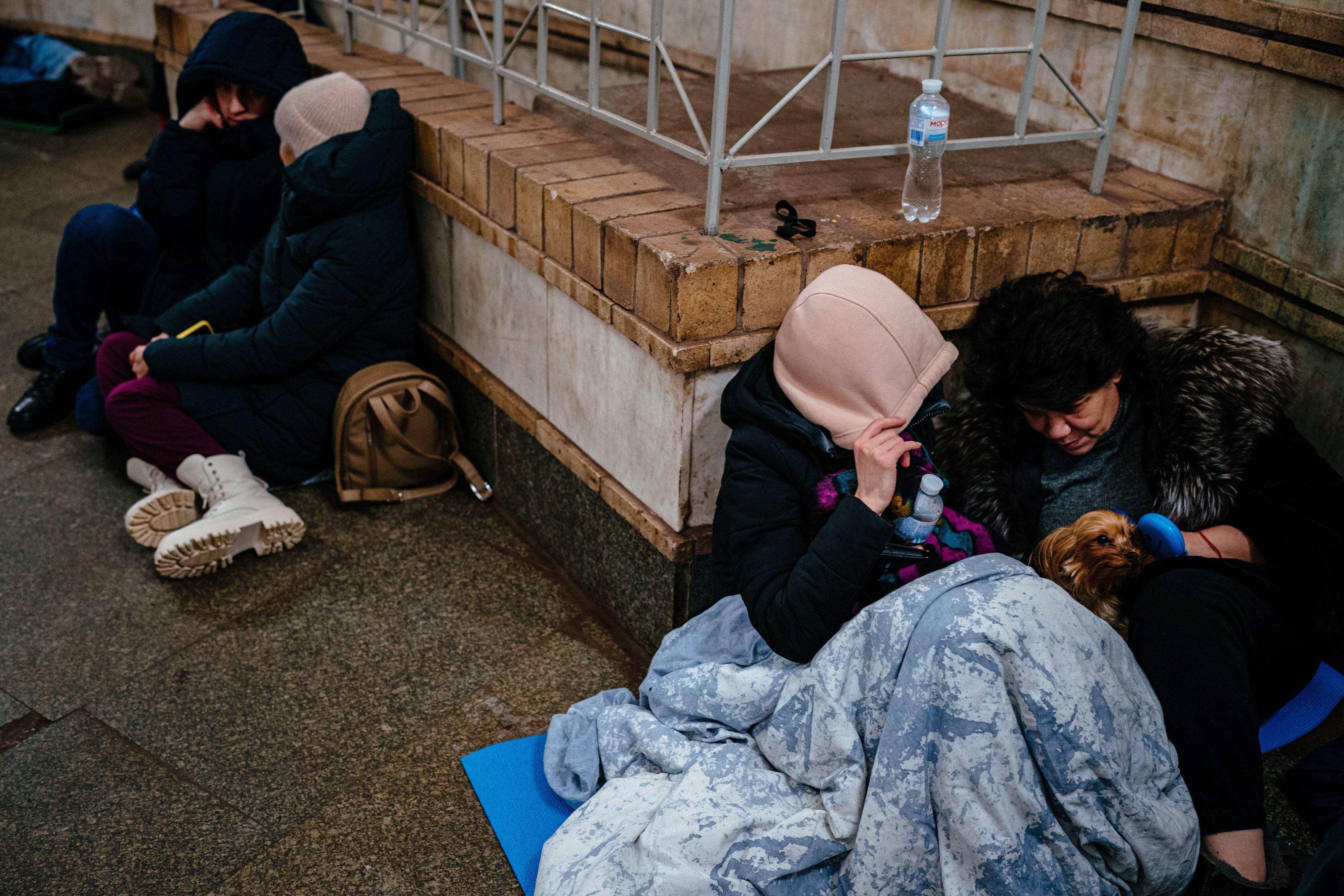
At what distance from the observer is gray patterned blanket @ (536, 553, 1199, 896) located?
2107mm

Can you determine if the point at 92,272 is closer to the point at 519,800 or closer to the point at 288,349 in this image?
the point at 288,349

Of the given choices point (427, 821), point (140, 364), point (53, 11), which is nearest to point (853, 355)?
point (427, 821)

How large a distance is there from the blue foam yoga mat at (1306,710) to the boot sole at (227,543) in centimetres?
285

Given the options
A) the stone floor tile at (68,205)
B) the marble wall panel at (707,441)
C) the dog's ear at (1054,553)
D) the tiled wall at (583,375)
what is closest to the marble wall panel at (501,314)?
the tiled wall at (583,375)

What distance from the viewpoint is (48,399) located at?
14.1 feet

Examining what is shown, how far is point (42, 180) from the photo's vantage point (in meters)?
6.71

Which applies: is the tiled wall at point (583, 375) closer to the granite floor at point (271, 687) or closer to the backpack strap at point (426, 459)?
the backpack strap at point (426, 459)

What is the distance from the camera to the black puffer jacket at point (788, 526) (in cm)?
227

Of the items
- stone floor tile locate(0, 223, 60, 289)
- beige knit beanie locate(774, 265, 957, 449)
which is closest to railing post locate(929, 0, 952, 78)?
beige knit beanie locate(774, 265, 957, 449)

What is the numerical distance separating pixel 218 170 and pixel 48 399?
3.68ft

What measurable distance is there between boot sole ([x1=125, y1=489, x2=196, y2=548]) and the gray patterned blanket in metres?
1.88

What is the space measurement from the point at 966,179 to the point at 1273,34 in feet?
2.77

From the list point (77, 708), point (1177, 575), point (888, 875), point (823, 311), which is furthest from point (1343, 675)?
point (77, 708)

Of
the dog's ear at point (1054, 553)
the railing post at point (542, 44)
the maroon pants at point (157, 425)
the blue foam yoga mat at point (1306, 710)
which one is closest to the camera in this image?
the dog's ear at point (1054, 553)
